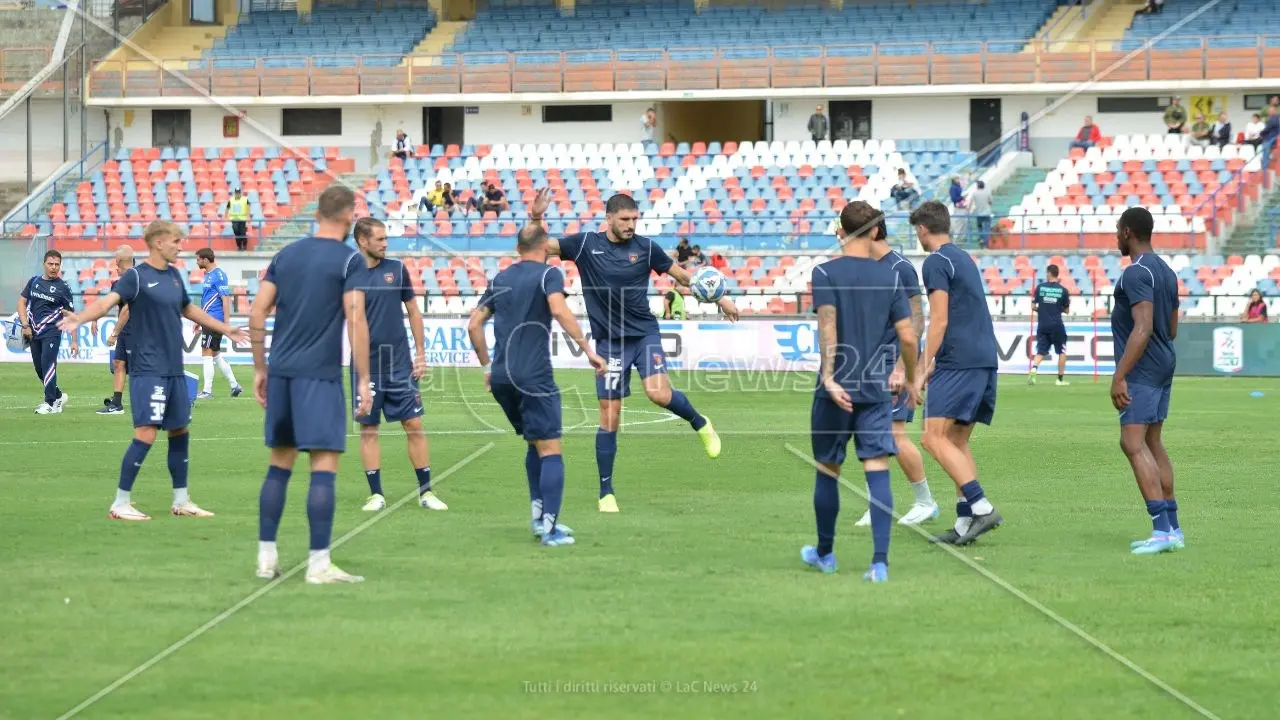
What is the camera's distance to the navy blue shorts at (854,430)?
370 inches

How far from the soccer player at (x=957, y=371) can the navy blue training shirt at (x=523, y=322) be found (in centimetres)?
238

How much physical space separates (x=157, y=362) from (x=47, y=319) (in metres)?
10.7

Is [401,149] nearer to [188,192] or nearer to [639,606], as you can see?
[188,192]

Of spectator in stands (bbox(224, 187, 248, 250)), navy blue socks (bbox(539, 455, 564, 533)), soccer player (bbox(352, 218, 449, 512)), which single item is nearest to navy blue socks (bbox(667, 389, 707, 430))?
soccer player (bbox(352, 218, 449, 512))

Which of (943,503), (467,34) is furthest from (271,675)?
(467,34)

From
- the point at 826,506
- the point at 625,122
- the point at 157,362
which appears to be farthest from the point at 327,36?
the point at 826,506

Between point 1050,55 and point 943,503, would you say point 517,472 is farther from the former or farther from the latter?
point 1050,55

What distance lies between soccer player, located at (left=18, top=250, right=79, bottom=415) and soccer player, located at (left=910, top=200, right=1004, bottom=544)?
1392 centimetres

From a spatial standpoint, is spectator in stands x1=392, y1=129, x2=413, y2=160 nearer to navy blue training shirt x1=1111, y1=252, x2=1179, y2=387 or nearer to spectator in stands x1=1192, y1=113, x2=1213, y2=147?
spectator in stands x1=1192, y1=113, x2=1213, y2=147

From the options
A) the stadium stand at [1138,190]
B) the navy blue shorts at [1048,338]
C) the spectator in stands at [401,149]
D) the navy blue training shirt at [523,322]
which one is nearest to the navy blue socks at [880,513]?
the navy blue training shirt at [523,322]

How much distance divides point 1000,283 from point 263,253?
17.4 metres

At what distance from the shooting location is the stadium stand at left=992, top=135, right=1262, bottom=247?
1469 inches

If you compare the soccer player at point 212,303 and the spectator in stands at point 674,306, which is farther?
the spectator in stands at point 674,306

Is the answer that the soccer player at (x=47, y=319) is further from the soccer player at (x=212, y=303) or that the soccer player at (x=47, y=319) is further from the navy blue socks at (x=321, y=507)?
the navy blue socks at (x=321, y=507)
